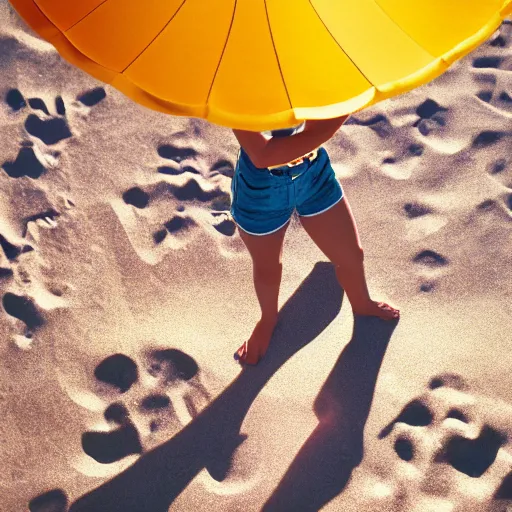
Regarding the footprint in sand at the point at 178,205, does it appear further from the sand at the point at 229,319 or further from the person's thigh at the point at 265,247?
the person's thigh at the point at 265,247

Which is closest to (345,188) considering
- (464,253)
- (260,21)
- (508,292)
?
(464,253)

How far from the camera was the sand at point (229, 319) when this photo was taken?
A: 99.8 inches

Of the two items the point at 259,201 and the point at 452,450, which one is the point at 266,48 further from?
the point at 452,450

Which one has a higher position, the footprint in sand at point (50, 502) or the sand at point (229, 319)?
the sand at point (229, 319)

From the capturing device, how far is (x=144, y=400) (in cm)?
268

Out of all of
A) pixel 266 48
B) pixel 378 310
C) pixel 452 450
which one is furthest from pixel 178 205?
pixel 266 48

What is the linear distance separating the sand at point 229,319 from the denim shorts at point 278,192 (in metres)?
0.77

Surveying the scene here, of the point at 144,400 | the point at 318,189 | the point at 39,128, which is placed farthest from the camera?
the point at 39,128

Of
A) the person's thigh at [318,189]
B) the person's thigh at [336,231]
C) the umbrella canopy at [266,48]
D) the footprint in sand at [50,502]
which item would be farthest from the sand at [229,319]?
the umbrella canopy at [266,48]

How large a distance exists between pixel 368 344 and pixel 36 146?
1.88 metres

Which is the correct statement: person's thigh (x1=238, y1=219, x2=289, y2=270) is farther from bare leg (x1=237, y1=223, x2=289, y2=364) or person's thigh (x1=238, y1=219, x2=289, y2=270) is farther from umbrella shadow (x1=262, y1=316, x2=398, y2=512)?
umbrella shadow (x1=262, y1=316, x2=398, y2=512)

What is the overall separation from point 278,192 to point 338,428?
41.9 inches

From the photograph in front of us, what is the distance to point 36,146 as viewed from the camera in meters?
3.28

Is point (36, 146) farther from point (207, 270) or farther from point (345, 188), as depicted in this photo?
point (345, 188)
